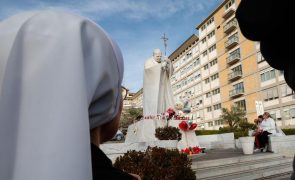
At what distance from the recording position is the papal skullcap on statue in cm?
89

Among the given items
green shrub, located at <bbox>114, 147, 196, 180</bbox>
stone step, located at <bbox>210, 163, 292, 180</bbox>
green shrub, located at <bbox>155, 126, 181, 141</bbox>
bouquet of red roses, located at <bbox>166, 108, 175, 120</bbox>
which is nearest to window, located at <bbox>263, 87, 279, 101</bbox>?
bouquet of red roses, located at <bbox>166, 108, 175, 120</bbox>

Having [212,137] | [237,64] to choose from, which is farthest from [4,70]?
[237,64]

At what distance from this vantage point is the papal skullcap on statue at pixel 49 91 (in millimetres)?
889

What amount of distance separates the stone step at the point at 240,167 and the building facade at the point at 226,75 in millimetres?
24708

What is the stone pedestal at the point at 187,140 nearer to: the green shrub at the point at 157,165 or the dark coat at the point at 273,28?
the green shrub at the point at 157,165

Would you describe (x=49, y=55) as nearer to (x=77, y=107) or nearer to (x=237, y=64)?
(x=77, y=107)

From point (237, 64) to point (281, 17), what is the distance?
51281 millimetres

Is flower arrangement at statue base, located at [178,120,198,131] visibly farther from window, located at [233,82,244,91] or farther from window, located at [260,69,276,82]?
window, located at [233,82,244,91]

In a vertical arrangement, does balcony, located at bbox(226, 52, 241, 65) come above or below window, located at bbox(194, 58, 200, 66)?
below

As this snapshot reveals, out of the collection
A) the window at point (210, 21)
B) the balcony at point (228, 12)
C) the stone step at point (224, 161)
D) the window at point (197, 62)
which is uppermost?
the window at point (210, 21)

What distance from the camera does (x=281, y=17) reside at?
119 cm

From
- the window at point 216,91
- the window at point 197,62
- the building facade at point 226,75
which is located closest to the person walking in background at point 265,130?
the building facade at point 226,75

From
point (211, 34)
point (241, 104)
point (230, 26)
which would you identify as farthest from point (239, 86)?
point (211, 34)

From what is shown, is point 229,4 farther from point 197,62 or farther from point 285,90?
point 285,90
